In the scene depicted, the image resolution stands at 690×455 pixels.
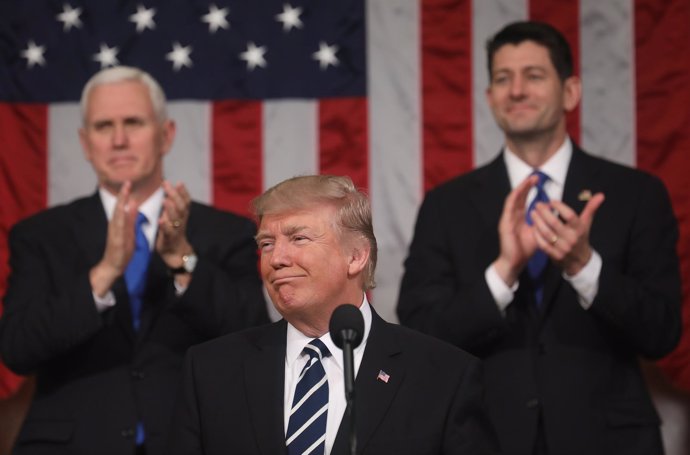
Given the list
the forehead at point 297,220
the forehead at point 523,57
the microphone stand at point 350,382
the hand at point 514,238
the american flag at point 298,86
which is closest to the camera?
the microphone stand at point 350,382

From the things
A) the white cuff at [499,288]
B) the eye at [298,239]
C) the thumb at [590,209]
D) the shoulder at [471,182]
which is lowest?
the white cuff at [499,288]

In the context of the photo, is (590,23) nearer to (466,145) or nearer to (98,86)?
(466,145)

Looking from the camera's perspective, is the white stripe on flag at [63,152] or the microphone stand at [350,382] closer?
the microphone stand at [350,382]

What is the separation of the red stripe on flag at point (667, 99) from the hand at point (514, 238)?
4.31 ft

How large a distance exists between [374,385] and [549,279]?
1177 mm

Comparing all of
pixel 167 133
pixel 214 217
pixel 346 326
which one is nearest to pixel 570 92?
pixel 214 217

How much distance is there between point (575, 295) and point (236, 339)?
128 centimetres

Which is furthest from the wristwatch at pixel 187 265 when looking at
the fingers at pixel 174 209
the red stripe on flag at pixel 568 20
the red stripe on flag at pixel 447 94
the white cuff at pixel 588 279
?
the red stripe on flag at pixel 568 20

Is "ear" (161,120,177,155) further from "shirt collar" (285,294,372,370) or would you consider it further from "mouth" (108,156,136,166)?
"shirt collar" (285,294,372,370)

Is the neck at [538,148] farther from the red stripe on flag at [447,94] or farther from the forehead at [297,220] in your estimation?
the forehead at [297,220]

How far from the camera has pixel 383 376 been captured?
292 cm

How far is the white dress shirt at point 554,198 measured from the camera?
146 inches

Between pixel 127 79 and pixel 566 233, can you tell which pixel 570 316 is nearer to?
pixel 566 233

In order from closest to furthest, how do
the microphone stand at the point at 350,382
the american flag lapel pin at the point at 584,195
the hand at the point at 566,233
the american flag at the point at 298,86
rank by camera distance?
the microphone stand at the point at 350,382, the hand at the point at 566,233, the american flag lapel pin at the point at 584,195, the american flag at the point at 298,86
